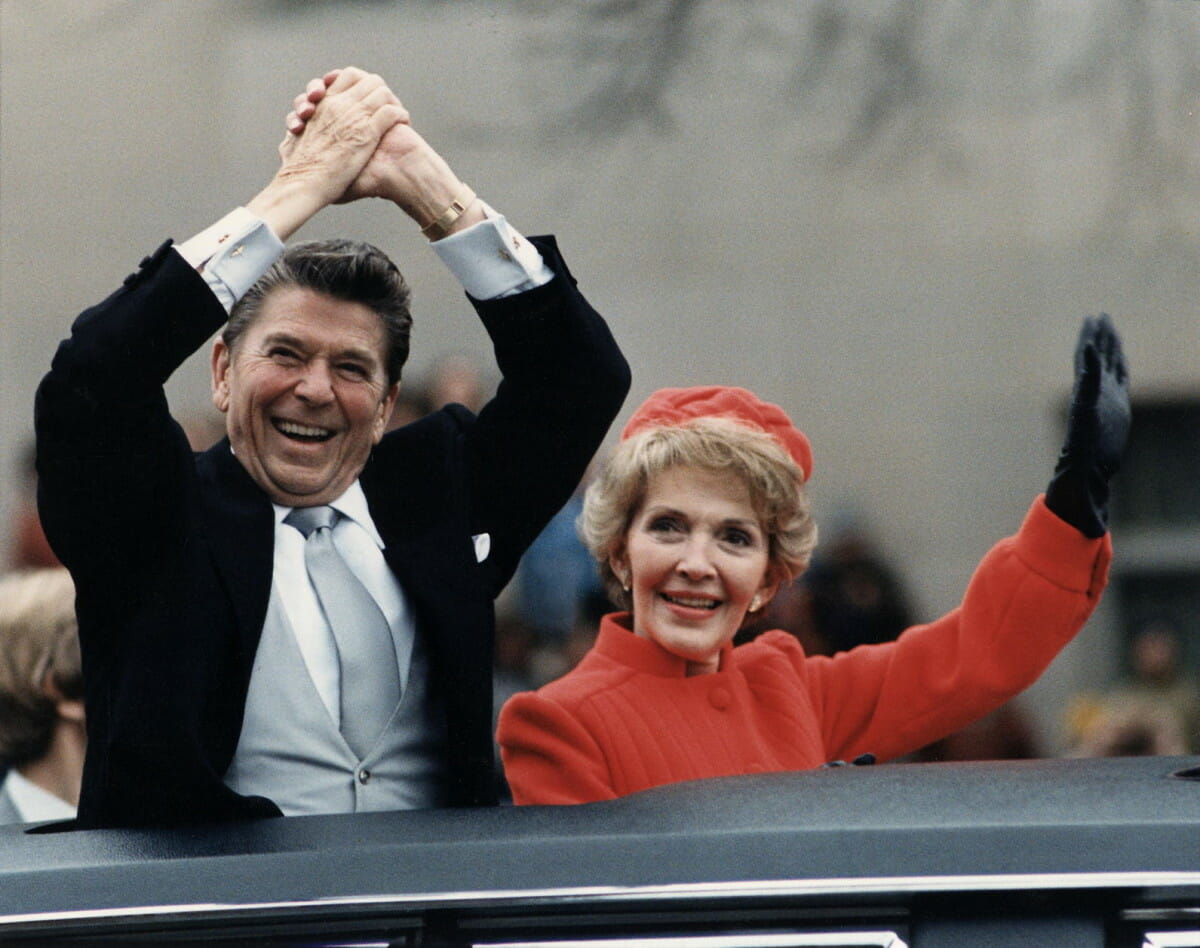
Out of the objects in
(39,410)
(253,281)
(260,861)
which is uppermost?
(253,281)

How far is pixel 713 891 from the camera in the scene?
164 centimetres

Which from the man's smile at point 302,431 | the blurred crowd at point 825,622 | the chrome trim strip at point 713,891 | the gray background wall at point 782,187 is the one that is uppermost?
the gray background wall at point 782,187

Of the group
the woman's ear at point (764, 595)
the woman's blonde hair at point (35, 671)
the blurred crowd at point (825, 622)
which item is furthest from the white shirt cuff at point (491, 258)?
the blurred crowd at point (825, 622)

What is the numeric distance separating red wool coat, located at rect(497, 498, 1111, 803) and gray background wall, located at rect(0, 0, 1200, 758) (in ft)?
12.3

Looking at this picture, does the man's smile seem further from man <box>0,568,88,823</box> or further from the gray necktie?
man <box>0,568,88,823</box>

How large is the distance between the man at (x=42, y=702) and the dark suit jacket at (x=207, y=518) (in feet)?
3.72

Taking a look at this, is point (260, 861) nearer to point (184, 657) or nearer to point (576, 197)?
point (184, 657)

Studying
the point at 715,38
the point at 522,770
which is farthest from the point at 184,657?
the point at 715,38

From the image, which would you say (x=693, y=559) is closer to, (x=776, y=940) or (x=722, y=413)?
(x=722, y=413)

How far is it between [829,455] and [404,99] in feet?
7.20

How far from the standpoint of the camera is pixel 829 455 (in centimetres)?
809

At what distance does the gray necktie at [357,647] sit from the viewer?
2.38m

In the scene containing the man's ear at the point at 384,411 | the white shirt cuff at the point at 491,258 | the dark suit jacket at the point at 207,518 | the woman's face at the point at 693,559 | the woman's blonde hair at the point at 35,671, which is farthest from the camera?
the woman's blonde hair at the point at 35,671

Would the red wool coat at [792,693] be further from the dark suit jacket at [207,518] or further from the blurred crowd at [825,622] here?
the blurred crowd at [825,622]
